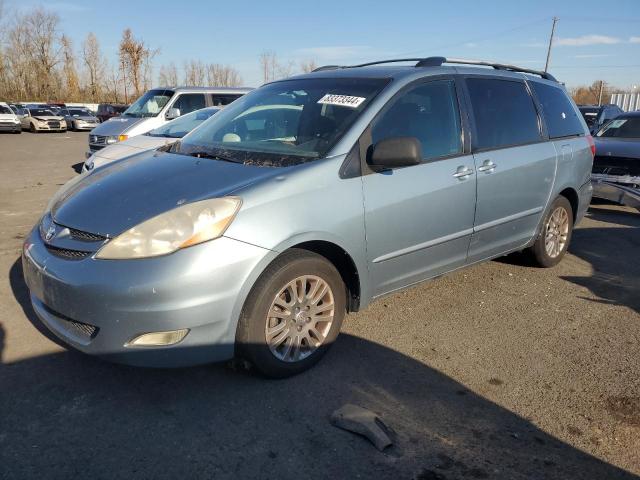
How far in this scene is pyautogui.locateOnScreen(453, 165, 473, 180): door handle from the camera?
3910 millimetres

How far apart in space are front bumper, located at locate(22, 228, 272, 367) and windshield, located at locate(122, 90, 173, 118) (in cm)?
966

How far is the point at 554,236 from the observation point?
5.34 meters

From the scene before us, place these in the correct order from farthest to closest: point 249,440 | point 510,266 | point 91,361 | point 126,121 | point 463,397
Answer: point 126,121 → point 510,266 → point 91,361 → point 463,397 → point 249,440

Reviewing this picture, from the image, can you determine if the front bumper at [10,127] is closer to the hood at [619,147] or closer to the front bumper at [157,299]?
the hood at [619,147]

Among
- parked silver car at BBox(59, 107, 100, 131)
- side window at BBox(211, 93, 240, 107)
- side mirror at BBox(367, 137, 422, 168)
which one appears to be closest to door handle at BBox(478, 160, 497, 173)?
side mirror at BBox(367, 137, 422, 168)

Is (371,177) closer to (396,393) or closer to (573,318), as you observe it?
(396,393)

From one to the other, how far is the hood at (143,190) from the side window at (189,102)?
337 inches

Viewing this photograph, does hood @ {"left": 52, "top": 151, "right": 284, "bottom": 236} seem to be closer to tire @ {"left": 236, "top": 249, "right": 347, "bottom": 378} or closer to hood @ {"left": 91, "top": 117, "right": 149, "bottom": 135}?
tire @ {"left": 236, "top": 249, "right": 347, "bottom": 378}

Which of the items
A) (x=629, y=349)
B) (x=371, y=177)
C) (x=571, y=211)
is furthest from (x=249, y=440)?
(x=571, y=211)

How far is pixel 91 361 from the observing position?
3.29 meters

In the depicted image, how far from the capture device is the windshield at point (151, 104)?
11.9 metres

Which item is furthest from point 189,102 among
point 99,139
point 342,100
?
point 342,100

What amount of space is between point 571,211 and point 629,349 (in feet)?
6.88

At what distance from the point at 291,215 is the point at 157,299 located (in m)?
0.86
